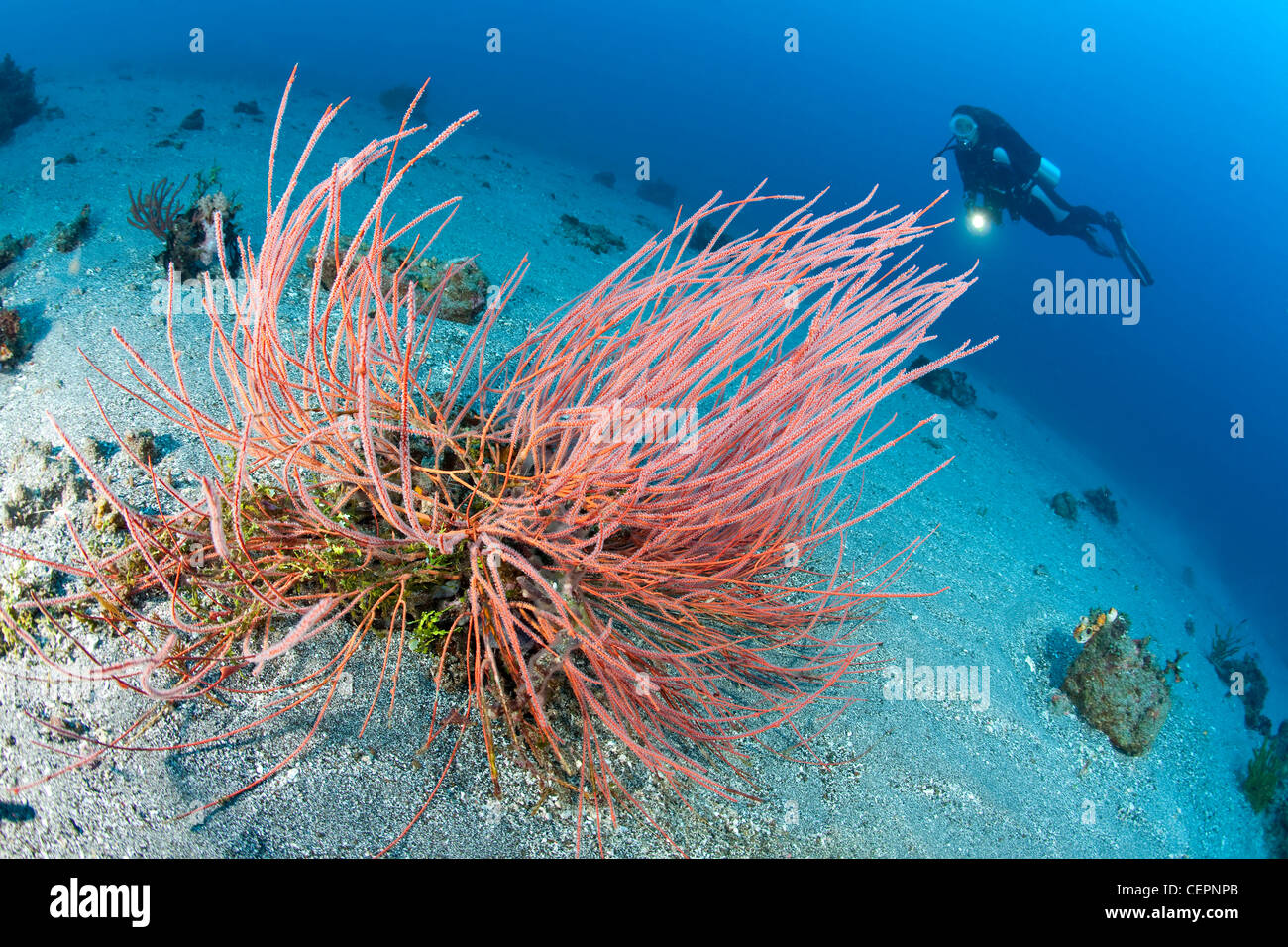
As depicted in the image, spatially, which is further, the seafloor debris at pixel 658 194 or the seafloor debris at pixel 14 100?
the seafloor debris at pixel 658 194

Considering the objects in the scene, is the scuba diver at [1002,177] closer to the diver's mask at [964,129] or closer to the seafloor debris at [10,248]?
the diver's mask at [964,129]

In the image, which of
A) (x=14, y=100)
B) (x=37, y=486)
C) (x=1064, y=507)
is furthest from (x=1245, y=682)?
(x=14, y=100)

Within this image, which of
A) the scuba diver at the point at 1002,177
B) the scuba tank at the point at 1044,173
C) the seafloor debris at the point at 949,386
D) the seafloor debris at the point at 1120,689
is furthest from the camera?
the scuba tank at the point at 1044,173

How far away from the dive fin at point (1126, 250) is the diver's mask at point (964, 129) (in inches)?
162

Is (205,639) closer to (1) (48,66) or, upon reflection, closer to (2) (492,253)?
(2) (492,253)

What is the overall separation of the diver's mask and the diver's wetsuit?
0.19 m

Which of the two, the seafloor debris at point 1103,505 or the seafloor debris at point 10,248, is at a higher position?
the seafloor debris at point 10,248

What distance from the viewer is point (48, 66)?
16156 millimetres

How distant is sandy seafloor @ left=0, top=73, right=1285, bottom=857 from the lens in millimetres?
1811

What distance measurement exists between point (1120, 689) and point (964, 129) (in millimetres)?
11731

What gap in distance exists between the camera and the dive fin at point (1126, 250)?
43.7 ft

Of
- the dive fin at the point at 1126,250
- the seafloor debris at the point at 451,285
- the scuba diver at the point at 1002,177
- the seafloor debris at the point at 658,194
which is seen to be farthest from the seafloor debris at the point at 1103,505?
the seafloor debris at the point at 658,194

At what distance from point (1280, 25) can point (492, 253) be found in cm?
10927

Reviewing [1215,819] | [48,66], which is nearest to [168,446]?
[1215,819]
